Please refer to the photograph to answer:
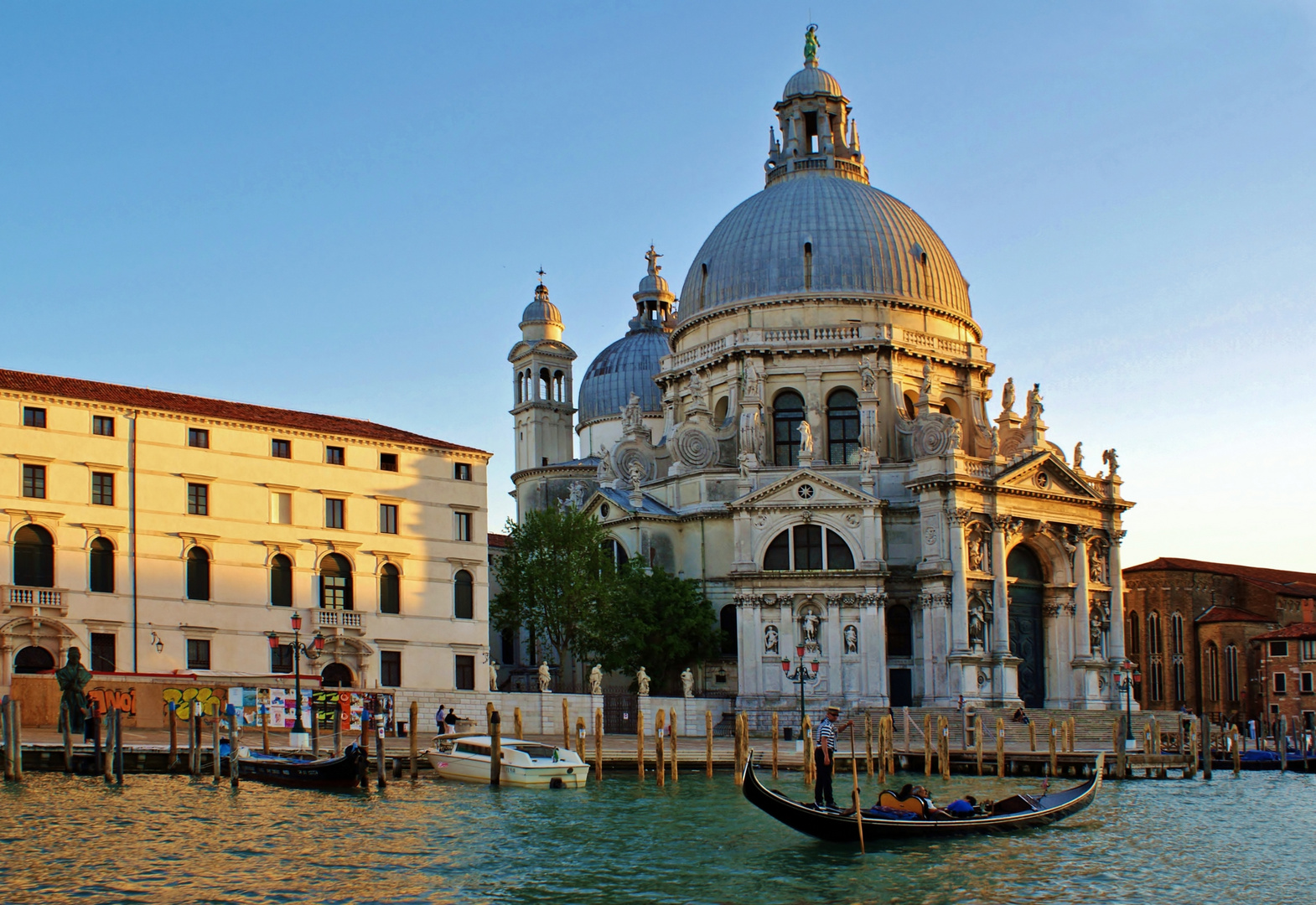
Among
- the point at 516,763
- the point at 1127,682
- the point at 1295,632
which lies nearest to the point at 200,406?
the point at 516,763

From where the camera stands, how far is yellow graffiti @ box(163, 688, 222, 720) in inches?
1359

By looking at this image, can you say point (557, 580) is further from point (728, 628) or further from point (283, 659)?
point (283, 659)

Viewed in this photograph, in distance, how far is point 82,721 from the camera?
1265 inches

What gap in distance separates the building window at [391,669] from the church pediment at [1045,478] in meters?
19.5

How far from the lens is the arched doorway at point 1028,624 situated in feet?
166

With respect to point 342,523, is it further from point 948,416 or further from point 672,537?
point 948,416

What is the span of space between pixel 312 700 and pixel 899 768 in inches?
546

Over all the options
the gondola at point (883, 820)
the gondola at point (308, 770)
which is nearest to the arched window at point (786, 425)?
the gondola at point (308, 770)

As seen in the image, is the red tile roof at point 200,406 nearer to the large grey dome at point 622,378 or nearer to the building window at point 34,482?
the building window at point 34,482

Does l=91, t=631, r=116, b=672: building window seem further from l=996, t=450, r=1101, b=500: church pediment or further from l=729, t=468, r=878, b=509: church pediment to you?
l=996, t=450, r=1101, b=500: church pediment

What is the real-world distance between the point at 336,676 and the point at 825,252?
23.7 m

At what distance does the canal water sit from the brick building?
125 ft

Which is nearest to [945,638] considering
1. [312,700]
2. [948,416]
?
[948,416]

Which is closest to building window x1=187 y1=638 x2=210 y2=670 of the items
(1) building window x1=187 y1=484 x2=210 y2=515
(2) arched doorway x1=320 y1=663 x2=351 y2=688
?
(2) arched doorway x1=320 y1=663 x2=351 y2=688
